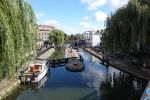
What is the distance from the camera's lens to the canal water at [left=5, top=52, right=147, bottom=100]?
25.5 meters

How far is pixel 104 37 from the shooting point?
37.7 metres

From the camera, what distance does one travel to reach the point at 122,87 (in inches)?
1183

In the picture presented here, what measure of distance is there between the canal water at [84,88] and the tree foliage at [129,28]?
3482 millimetres

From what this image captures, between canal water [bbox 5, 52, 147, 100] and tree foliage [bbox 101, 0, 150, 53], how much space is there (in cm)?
348

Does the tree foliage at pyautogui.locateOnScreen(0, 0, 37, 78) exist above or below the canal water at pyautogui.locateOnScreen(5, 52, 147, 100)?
above

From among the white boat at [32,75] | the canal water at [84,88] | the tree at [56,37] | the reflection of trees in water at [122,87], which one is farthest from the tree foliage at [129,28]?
the tree at [56,37]

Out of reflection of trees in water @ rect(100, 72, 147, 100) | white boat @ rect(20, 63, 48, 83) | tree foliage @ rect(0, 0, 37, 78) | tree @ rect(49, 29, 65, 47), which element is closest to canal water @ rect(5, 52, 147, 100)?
reflection of trees in water @ rect(100, 72, 147, 100)

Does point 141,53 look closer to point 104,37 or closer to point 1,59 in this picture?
point 104,37

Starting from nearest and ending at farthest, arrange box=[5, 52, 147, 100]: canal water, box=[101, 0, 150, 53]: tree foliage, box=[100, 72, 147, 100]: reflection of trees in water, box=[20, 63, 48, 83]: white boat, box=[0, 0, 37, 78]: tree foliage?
box=[0, 0, 37, 78]: tree foliage → box=[5, 52, 147, 100]: canal water → box=[100, 72, 147, 100]: reflection of trees in water → box=[101, 0, 150, 53]: tree foliage → box=[20, 63, 48, 83]: white boat

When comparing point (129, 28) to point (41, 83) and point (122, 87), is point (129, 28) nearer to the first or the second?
point (122, 87)

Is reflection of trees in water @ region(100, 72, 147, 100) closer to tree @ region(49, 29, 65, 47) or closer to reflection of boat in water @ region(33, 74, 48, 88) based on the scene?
reflection of boat in water @ region(33, 74, 48, 88)

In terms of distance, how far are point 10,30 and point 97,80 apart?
22100 mm

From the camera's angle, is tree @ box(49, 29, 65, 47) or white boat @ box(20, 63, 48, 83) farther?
tree @ box(49, 29, 65, 47)

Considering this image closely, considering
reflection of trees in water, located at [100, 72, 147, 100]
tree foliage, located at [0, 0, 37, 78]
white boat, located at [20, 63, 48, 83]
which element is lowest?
reflection of trees in water, located at [100, 72, 147, 100]
